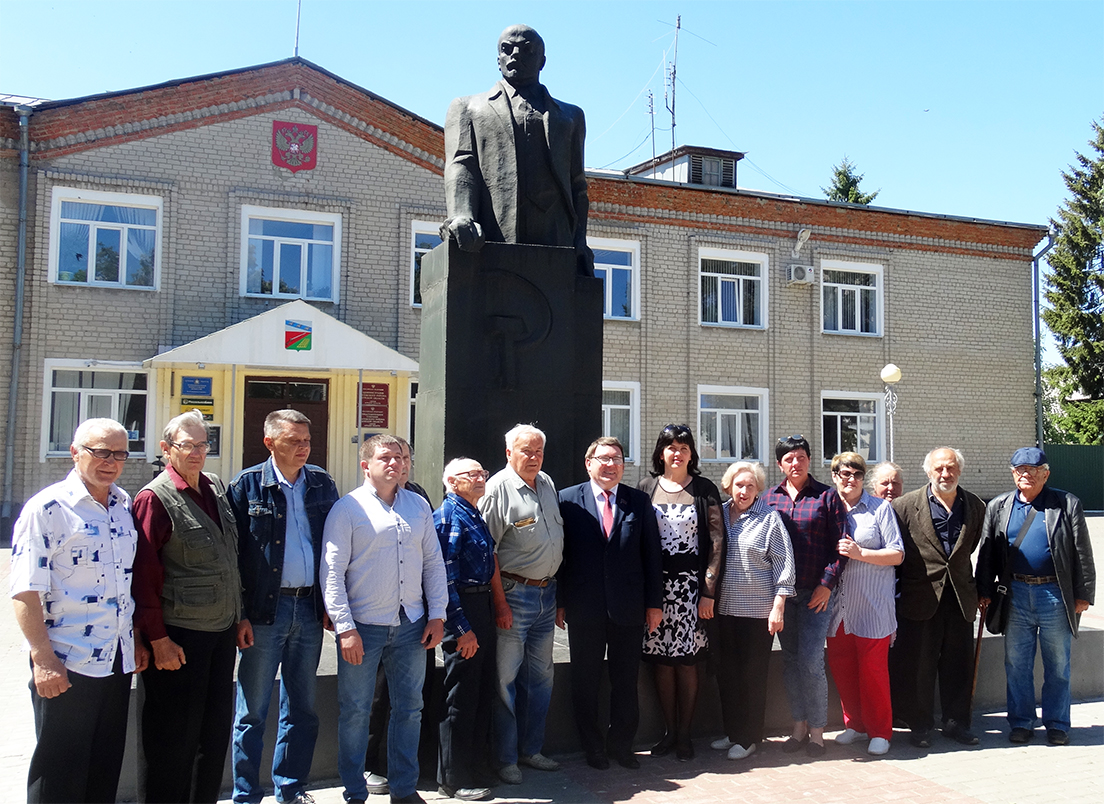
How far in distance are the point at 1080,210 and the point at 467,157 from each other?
2970 centimetres

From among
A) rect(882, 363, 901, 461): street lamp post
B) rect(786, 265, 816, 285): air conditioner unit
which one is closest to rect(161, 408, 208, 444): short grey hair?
rect(882, 363, 901, 461): street lamp post

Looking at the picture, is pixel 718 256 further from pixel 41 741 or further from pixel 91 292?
pixel 41 741

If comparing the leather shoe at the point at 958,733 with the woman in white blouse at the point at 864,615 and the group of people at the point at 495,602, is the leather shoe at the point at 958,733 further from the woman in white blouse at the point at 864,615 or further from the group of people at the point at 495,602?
the woman in white blouse at the point at 864,615

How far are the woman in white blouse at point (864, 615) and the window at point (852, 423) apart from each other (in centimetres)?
1540

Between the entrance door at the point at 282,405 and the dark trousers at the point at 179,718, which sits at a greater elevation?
the entrance door at the point at 282,405

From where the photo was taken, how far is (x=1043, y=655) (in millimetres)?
5391

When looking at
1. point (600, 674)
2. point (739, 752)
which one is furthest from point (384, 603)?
point (739, 752)

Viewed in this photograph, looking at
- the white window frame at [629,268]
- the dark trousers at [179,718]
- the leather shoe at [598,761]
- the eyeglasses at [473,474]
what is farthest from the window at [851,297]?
the dark trousers at [179,718]

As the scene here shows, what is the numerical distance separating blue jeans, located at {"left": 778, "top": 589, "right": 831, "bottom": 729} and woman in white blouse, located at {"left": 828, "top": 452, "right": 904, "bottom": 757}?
0.15 m

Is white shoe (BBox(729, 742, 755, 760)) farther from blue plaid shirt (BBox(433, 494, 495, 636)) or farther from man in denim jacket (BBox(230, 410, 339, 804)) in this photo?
man in denim jacket (BBox(230, 410, 339, 804))

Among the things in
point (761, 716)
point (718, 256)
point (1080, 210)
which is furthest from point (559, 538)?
point (1080, 210)

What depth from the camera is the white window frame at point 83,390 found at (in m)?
14.9

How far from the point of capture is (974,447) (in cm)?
2088

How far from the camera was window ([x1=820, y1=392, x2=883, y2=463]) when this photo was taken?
20.2 metres
